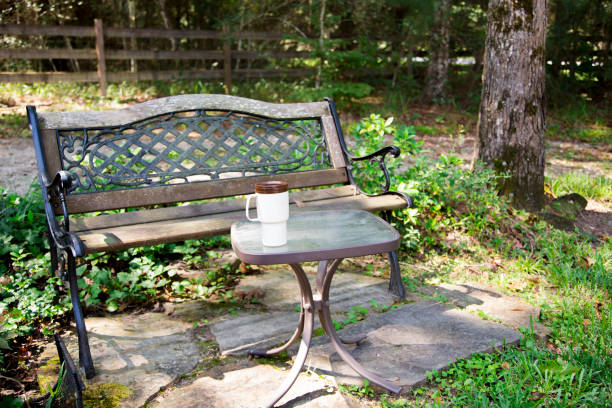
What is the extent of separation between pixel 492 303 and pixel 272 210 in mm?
1738

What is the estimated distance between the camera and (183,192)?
3080 millimetres

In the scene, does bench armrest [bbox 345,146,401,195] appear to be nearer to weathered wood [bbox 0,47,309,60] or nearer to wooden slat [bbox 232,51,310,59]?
weathered wood [bbox 0,47,309,60]

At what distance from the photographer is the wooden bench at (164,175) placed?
260cm

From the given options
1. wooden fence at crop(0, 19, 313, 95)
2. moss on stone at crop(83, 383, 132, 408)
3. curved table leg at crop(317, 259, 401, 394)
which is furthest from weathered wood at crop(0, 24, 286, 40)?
moss on stone at crop(83, 383, 132, 408)

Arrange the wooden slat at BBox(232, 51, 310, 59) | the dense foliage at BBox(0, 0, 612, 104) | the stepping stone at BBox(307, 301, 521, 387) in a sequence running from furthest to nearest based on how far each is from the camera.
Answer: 1. the wooden slat at BBox(232, 51, 310, 59)
2. the dense foliage at BBox(0, 0, 612, 104)
3. the stepping stone at BBox(307, 301, 521, 387)

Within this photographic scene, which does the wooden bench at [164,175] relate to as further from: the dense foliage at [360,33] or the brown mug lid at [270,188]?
the dense foliage at [360,33]

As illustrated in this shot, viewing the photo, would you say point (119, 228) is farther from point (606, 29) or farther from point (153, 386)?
point (606, 29)

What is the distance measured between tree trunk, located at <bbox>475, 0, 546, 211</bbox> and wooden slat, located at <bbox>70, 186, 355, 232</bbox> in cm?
163

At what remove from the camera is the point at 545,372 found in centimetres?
225

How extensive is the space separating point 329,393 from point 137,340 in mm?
1052

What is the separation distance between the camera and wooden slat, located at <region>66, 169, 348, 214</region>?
9.25 feet

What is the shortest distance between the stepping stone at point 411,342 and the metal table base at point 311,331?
3.1 inches

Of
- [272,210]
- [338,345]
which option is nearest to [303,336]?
[338,345]

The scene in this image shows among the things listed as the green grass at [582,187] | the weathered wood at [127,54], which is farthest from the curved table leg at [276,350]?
the weathered wood at [127,54]
